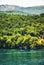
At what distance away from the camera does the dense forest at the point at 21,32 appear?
118500mm

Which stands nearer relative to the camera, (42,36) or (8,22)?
(42,36)

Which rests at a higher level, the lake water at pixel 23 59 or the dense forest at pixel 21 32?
the lake water at pixel 23 59

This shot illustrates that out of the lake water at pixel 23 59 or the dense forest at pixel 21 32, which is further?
the dense forest at pixel 21 32

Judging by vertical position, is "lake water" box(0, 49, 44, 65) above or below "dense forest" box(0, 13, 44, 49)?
above

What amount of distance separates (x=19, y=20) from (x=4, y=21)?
9202 mm

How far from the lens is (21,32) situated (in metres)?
137

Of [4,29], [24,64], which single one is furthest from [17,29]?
[24,64]

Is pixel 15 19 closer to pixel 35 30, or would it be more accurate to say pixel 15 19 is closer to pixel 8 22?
pixel 8 22

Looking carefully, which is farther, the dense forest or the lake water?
the dense forest

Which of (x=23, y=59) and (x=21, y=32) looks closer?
(x=23, y=59)

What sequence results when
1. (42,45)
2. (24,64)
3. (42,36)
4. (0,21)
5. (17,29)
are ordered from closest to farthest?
(24,64) < (42,45) < (42,36) < (17,29) < (0,21)

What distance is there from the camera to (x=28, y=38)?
125 metres

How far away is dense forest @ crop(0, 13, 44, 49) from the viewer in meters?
118

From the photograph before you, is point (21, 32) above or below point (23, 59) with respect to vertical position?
below
